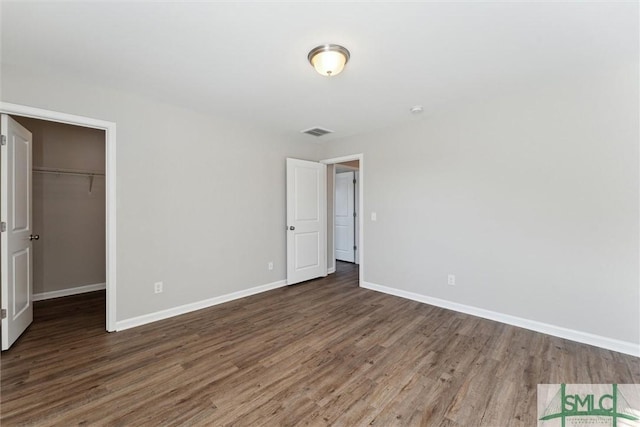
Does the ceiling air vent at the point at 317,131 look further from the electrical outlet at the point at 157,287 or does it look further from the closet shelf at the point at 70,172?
the closet shelf at the point at 70,172

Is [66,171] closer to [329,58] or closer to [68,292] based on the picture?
[68,292]

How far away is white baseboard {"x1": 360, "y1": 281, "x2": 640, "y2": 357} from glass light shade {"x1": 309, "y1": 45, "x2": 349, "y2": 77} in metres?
2.97

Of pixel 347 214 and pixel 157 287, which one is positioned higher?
pixel 347 214

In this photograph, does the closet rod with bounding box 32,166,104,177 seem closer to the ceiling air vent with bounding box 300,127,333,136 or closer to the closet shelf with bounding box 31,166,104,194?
the closet shelf with bounding box 31,166,104,194

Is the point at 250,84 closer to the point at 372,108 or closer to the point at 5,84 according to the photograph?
the point at 372,108

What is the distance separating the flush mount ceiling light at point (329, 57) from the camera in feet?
6.71

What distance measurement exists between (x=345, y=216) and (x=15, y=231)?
5.20m

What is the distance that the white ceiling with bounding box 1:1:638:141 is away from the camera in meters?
1.70

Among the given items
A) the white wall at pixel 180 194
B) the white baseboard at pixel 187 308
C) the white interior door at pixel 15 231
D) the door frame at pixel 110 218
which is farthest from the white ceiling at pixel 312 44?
the white baseboard at pixel 187 308

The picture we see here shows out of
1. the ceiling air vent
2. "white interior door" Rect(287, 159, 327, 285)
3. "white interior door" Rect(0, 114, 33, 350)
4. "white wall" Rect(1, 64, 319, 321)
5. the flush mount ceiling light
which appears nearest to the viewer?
the flush mount ceiling light

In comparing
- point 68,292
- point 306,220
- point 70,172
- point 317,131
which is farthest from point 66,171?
point 317,131

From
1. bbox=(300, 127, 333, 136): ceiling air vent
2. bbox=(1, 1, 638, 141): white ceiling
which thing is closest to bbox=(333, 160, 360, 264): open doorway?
bbox=(300, 127, 333, 136): ceiling air vent

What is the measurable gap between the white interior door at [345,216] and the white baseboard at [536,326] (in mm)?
2501

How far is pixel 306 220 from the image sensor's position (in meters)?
4.55
